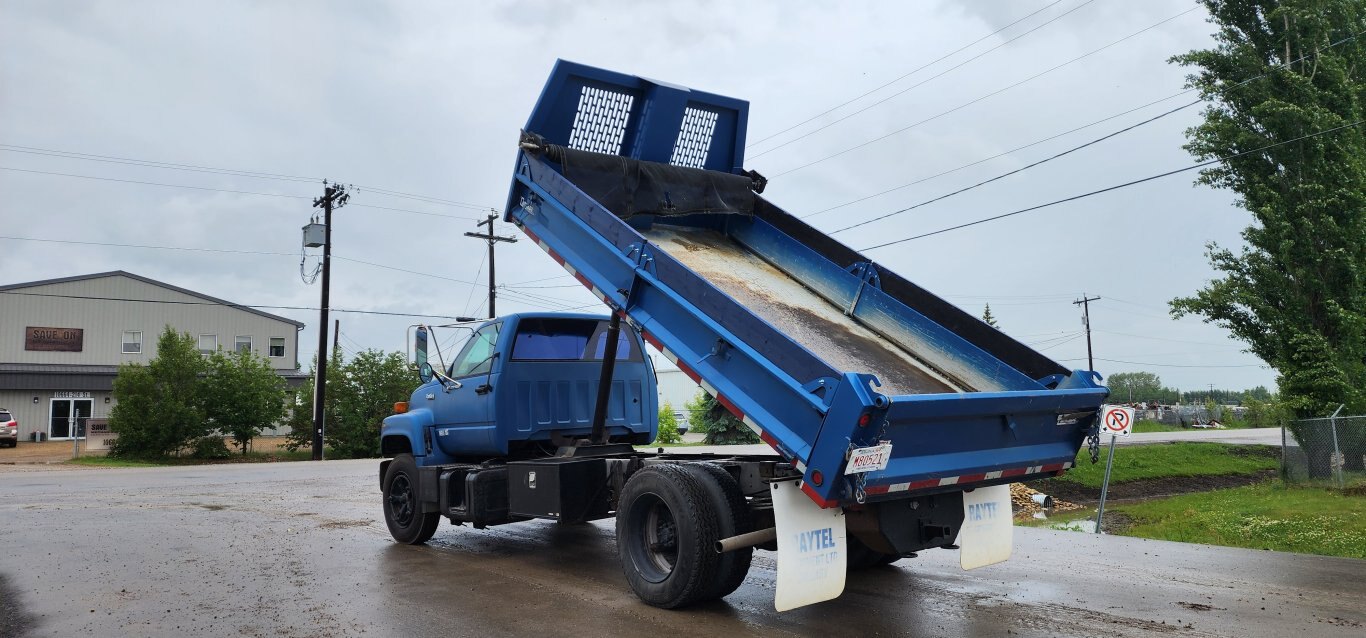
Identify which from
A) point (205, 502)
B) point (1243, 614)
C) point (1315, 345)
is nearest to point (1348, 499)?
point (1315, 345)

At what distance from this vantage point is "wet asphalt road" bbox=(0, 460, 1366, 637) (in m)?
5.79

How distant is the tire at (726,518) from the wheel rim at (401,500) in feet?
13.8

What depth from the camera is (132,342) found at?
44.9 m

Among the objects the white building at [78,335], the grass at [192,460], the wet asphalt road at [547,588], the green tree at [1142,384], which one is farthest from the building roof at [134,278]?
the green tree at [1142,384]

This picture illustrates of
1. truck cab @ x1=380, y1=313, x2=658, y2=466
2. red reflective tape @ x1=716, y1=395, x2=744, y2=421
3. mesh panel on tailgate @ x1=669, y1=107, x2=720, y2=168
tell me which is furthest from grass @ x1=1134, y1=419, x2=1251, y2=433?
red reflective tape @ x1=716, y1=395, x2=744, y2=421

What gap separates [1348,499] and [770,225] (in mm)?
11877

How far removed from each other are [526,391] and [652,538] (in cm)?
268

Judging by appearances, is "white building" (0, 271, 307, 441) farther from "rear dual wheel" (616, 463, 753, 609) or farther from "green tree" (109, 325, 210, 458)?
"rear dual wheel" (616, 463, 753, 609)

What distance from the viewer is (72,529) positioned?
1063 centimetres

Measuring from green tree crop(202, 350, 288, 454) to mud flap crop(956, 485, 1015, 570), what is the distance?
30098mm

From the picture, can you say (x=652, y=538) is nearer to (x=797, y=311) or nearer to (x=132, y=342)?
(x=797, y=311)

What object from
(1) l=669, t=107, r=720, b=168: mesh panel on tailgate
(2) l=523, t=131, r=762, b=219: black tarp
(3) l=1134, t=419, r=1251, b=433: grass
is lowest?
(3) l=1134, t=419, r=1251, b=433: grass

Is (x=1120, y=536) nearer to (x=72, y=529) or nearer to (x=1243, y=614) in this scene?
(x=1243, y=614)

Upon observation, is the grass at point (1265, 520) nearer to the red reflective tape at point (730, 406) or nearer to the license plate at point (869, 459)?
the license plate at point (869, 459)
